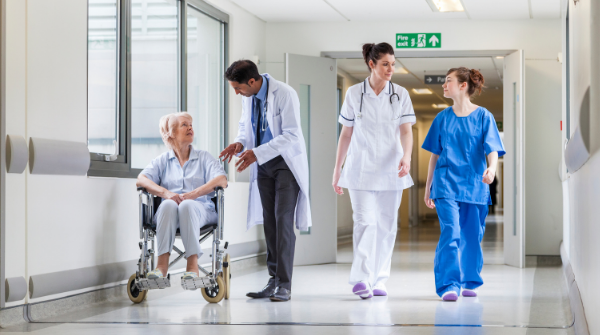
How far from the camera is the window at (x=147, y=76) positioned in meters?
4.64

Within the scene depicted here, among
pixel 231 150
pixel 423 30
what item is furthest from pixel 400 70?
pixel 231 150

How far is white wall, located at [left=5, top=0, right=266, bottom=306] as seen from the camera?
3561mm

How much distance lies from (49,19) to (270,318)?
1.92 meters

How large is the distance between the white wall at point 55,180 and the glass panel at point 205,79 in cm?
163

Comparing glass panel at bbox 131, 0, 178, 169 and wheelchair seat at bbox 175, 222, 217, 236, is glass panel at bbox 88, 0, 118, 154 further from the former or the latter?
wheelchair seat at bbox 175, 222, 217, 236

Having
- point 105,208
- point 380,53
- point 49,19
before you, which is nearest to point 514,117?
point 380,53

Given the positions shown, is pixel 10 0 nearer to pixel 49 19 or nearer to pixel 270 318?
pixel 49 19

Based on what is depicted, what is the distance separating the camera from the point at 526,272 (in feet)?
20.2

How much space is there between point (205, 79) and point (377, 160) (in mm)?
2503

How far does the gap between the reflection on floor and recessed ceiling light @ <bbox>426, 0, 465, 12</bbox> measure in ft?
8.54

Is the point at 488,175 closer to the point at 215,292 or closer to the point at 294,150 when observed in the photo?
the point at 294,150

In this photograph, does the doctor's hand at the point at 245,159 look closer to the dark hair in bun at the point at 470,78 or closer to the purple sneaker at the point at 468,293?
the dark hair in bun at the point at 470,78

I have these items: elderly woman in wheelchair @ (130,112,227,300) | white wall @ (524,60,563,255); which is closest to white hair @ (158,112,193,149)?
elderly woman in wheelchair @ (130,112,227,300)

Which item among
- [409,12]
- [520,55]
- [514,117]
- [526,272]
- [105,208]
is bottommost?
[526,272]
